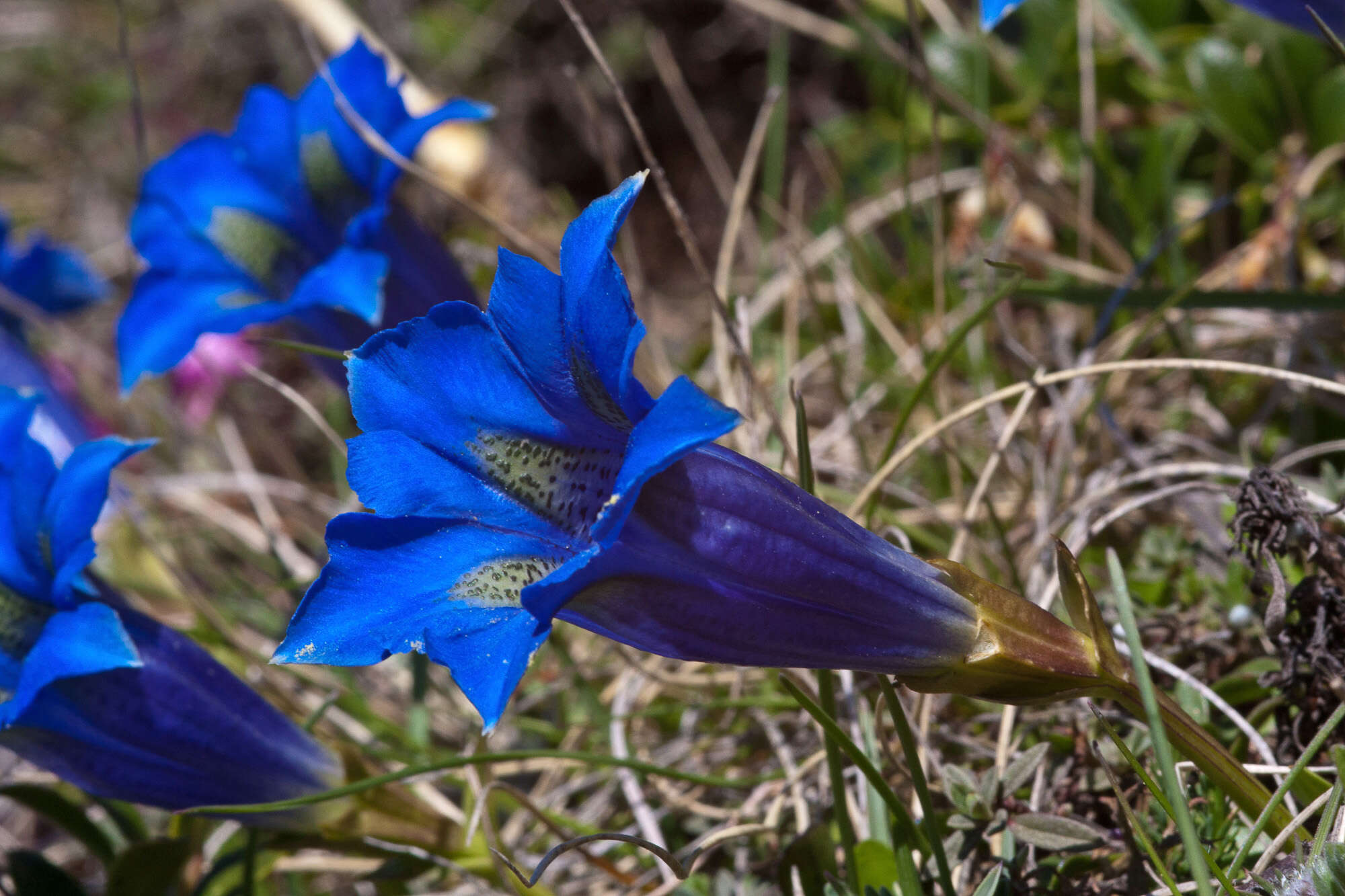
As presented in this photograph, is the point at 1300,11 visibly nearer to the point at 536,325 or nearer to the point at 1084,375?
the point at 1084,375

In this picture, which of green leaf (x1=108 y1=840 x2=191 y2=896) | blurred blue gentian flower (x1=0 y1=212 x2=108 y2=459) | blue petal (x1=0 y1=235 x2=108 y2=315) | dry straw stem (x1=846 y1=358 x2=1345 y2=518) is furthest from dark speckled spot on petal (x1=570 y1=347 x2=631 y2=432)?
blue petal (x1=0 y1=235 x2=108 y2=315)

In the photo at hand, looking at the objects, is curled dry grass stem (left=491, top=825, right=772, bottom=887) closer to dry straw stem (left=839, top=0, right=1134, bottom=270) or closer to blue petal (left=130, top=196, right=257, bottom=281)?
blue petal (left=130, top=196, right=257, bottom=281)

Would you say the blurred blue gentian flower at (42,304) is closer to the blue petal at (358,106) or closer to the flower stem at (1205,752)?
the blue petal at (358,106)

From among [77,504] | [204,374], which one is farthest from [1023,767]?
[204,374]

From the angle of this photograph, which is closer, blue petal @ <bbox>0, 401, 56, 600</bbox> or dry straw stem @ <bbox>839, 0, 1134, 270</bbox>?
blue petal @ <bbox>0, 401, 56, 600</bbox>

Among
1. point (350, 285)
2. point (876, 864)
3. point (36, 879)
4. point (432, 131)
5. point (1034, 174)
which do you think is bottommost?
point (36, 879)

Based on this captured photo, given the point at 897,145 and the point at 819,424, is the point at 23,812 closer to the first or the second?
the point at 819,424
